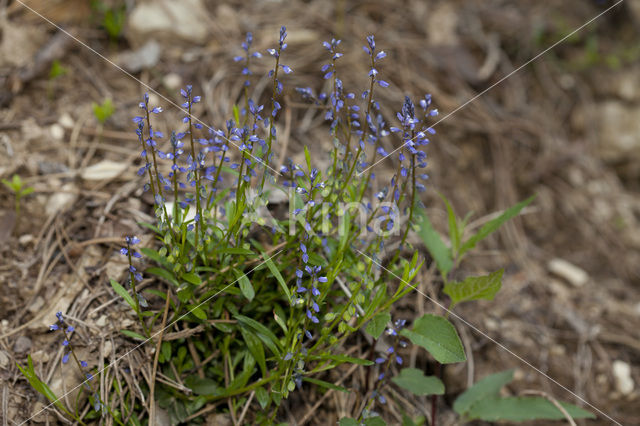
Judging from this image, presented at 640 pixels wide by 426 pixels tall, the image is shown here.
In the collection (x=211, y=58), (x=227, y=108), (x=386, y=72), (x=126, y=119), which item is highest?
(x=386, y=72)

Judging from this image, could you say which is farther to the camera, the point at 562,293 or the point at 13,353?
the point at 562,293

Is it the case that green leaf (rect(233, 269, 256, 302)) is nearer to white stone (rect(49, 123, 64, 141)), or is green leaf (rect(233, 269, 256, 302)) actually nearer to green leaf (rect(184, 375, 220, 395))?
green leaf (rect(184, 375, 220, 395))

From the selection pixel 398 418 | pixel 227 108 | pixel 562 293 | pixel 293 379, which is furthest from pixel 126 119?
pixel 562 293

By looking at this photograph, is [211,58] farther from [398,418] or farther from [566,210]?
[566,210]

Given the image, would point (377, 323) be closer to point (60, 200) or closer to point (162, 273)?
point (162, 273)

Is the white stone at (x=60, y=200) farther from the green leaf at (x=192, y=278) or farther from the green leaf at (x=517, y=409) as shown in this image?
the green leaf at (x=517, y=409)

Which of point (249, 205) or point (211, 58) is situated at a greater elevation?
point (211, 58)

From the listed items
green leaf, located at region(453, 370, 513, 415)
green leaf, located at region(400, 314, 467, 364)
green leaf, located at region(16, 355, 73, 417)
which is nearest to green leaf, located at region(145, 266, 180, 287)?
green leaf, located at region(16, 355, 73, 417)
